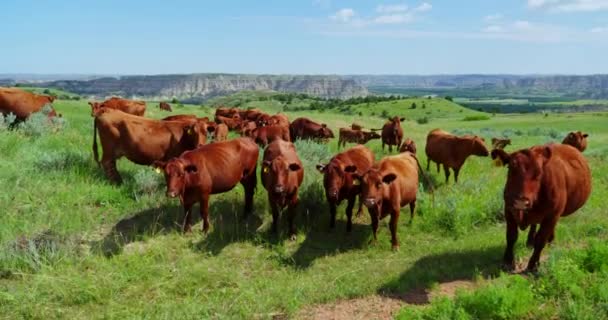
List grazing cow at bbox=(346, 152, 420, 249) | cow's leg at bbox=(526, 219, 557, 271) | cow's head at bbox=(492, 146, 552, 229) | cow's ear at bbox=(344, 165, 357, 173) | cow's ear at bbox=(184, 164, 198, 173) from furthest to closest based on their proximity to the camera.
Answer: cow's ear at bbox=(344, 165, 357, 173) → cow's ear at bbox=(184, 164, 198, 173) → grazing cow at bbox=(346, 152, 420, 249) → cow's leg at bbox=(526, 219, 557, 271) → cow's head at bbox=(492, 146, 552, 229)

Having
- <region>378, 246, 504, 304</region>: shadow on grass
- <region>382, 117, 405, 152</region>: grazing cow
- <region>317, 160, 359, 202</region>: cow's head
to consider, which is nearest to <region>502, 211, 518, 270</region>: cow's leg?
<region>378, 246, 504, 304</region>: shadow on grass

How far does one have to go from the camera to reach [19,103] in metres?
16.5

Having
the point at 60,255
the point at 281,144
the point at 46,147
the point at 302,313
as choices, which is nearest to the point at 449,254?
the point at 302,313

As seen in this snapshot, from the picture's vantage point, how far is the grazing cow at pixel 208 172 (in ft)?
29.4

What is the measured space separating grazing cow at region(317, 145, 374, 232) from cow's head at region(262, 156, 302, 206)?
0.63 m

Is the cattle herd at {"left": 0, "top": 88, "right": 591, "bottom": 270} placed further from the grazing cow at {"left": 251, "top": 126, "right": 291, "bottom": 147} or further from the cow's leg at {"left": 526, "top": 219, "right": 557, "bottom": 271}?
the grazing cow at {"left": 251, "top": 126, "right": 291, "bottom": 147}

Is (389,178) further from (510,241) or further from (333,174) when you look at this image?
(510,241)

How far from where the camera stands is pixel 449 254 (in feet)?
29.0

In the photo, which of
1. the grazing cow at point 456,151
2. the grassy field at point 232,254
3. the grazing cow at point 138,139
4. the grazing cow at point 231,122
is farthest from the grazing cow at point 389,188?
the grazing cow at point 231,122

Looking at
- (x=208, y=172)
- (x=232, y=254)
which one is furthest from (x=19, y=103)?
(x=232, y=254)

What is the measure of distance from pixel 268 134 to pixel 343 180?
777 cm

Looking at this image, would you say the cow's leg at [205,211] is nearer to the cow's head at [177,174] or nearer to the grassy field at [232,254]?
the grassy field at [232,254]

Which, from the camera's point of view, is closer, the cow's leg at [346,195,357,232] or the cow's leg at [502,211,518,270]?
the cow's leg at [502,211,518,270]

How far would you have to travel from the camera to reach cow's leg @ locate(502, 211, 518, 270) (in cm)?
777
